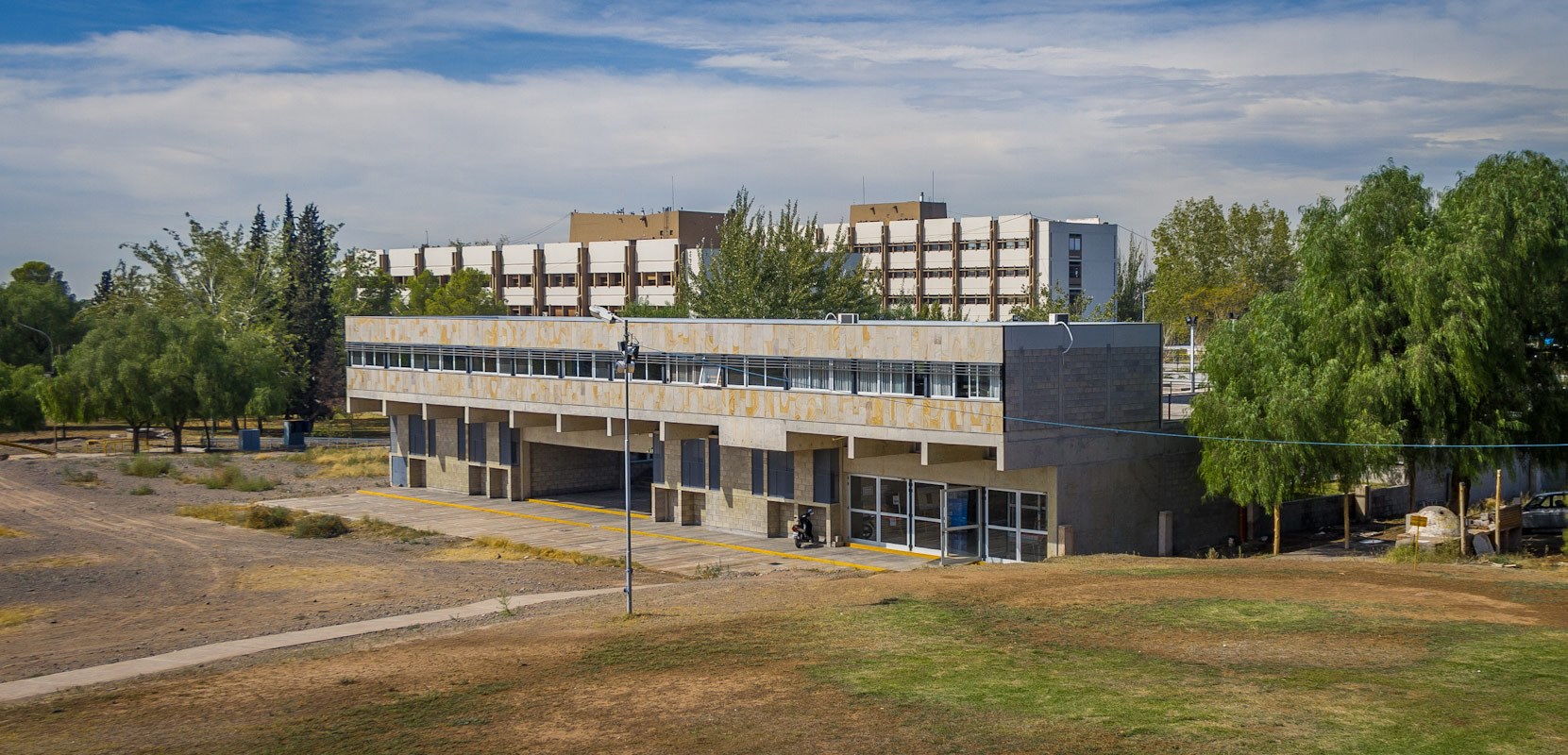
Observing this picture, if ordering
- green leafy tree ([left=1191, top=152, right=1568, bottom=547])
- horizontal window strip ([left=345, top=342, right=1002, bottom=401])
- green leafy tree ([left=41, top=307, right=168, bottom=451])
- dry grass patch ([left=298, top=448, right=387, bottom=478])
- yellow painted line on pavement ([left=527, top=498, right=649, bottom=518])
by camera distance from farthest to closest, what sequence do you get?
green leafy tree ([left=41, top=307, right=168, bottom=451])
dry grass patch ([left=298, top=448, right=387, bottom=478])
yellow painted line on pavement ([left=527, top=498, right=649, bottom=518])
horizontal window strip ([left=345, top=342, right=1002, bottom=401])
green leafy tree ([left=1191, top=152, right=1568, bottom=547])

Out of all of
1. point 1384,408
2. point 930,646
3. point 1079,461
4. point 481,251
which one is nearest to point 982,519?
point 1079,461

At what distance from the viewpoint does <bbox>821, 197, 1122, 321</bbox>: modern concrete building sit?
104m

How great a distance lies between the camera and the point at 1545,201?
3381 centimetres

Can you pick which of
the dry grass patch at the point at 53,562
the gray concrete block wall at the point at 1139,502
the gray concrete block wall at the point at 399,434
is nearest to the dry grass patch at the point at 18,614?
the dry grass patch at the point at 53,562

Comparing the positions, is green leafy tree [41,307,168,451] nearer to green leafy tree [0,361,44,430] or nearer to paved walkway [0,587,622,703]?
green leafy tree [0,361,44,430]

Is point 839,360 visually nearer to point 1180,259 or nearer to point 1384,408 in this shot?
point 1384,408

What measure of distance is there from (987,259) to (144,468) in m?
64.3

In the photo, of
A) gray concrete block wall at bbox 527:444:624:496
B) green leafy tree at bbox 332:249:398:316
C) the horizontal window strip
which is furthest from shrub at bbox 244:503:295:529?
green leafy tree at bbox 332:249:398:316

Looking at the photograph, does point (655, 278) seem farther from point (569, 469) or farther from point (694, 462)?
point (694, 462)

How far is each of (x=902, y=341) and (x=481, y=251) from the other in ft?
307

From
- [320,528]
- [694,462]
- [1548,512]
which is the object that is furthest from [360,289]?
[1548,512]

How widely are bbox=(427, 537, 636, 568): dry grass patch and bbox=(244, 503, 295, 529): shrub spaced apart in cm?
962

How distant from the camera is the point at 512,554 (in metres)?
41.8

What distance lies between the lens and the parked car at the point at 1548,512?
126 ft
